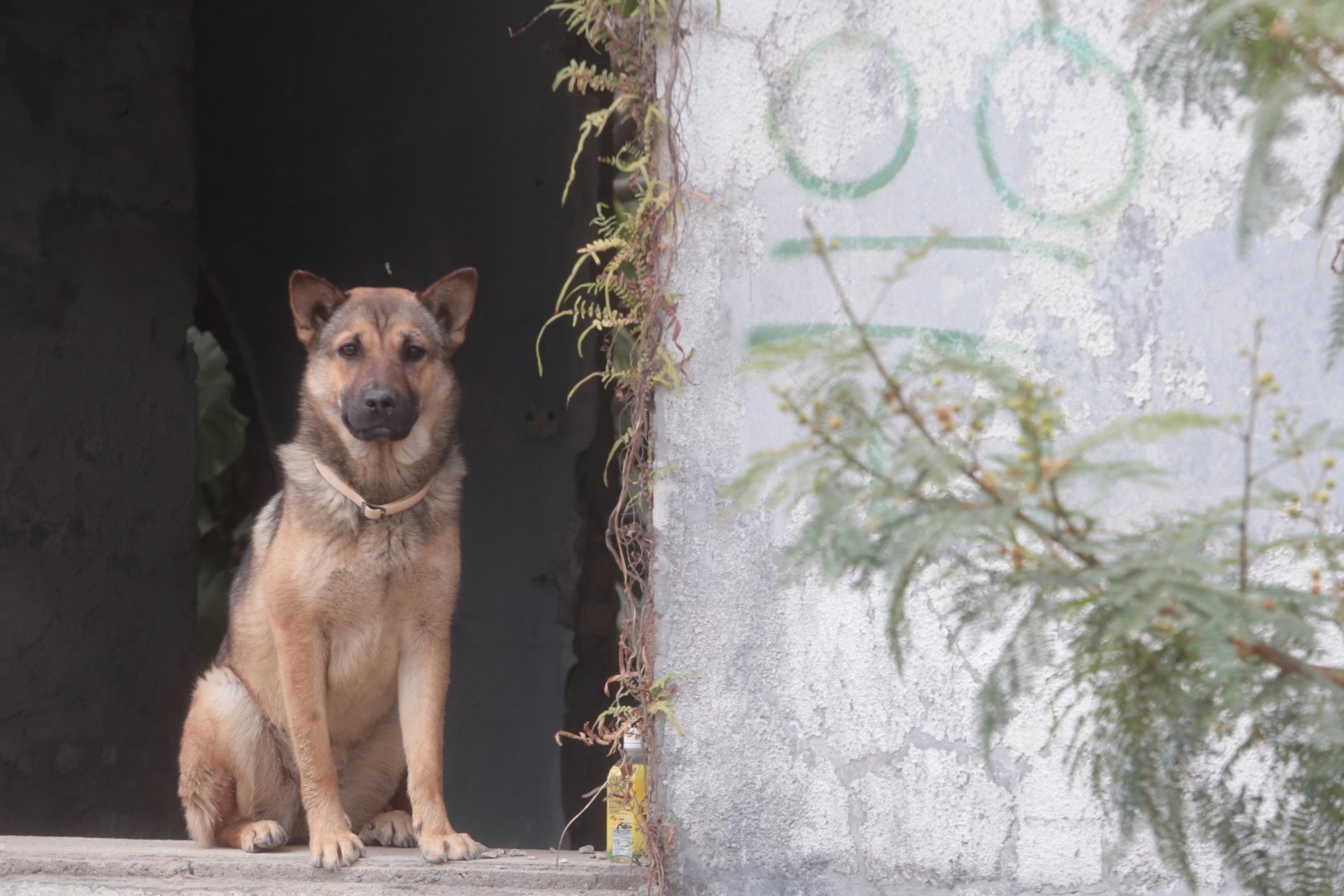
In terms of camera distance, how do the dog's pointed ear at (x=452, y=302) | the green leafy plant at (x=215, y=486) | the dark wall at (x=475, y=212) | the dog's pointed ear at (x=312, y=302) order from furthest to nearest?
1. the green leafy plant at (x=215, y=486)
2. the dark wall at (x=475, y=212)
3. the dog's pointed ear at (x=452, y=302)
4. the dog's pointed ear at (x=312, y=302)

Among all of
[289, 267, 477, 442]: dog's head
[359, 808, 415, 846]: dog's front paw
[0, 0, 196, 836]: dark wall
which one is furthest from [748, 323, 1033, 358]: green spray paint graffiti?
[0, 0, 196, 836]: dark wall

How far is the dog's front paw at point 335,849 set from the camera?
3381 millimetres

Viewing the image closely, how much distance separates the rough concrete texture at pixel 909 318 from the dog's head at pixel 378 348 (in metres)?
0.99

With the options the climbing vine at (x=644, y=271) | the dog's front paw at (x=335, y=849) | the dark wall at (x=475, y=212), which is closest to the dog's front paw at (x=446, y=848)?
the dog's front paw at (x=335, y=849)

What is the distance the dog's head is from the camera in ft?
12.1

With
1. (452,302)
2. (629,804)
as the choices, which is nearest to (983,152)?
(452,302)

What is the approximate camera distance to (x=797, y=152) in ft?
10.4

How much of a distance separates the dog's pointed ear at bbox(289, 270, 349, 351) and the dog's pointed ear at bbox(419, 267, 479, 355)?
283mm

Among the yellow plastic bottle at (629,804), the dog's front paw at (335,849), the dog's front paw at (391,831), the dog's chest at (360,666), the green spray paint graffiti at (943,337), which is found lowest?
the dog's front paw at (391,831)

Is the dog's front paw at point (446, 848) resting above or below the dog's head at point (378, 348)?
below

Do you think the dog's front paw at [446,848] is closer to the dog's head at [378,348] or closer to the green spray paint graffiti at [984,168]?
the dog's head at [378,348]

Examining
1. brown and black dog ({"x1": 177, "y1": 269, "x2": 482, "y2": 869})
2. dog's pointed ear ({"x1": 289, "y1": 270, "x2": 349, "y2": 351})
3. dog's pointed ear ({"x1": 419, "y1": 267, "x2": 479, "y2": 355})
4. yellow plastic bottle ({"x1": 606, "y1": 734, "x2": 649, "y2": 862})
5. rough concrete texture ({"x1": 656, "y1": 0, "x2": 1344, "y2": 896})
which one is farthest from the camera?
dog's pointed ear ({"x1": 419, "y1": 267, "x2": 479, "y2": 355})

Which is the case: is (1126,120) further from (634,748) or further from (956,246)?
(634,748)

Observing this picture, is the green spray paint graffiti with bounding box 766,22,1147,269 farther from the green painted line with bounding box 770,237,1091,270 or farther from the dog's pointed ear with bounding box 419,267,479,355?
the dog's pointed ear with bounding box 419,267,479,355
